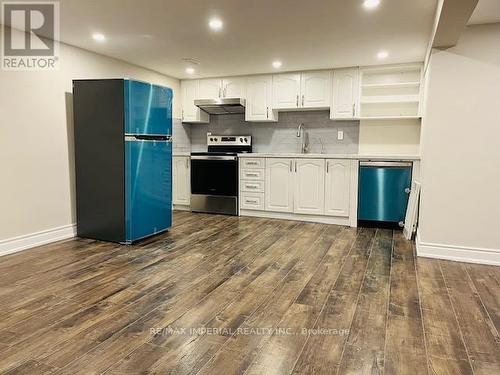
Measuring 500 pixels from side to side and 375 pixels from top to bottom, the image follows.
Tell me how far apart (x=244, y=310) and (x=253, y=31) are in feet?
8.56

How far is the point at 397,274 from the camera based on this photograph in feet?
9.82

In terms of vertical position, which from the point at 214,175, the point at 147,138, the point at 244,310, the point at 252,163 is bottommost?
the point at 244,310

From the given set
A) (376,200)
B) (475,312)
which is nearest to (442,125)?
(376,200)

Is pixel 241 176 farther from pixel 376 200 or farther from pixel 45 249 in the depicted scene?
pixel 45 249

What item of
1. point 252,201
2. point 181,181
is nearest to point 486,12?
point 252,201

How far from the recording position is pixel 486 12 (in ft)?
9.39

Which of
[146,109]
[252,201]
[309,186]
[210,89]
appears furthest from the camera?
[210,89]

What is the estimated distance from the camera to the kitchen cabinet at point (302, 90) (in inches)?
202

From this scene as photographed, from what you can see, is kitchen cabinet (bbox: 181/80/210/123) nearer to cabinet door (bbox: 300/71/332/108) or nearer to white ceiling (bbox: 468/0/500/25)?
cabinet door (bbox: 300/71/332/108)

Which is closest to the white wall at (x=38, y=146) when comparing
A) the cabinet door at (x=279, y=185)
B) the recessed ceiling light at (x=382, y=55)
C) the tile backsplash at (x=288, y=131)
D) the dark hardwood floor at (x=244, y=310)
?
the dark hardwood floor at (x=244, y=310)

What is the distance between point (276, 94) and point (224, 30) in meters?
2.07

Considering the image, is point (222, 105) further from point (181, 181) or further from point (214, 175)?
point (181, 181)

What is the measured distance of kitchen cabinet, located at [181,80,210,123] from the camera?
6.00 metres

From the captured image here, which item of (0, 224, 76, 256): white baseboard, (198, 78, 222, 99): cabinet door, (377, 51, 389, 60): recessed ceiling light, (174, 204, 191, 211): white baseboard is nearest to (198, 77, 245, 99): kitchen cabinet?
(198, 78, 222, 99): cabinet door
